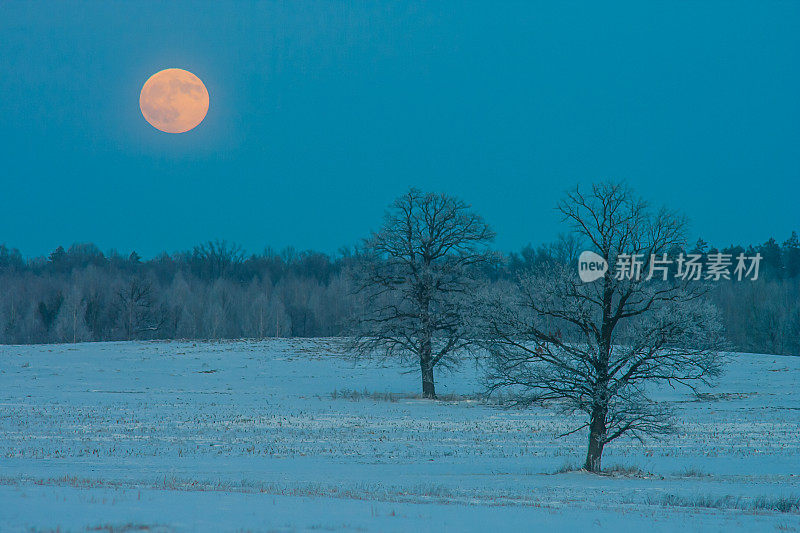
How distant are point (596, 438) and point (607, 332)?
278 centimetres

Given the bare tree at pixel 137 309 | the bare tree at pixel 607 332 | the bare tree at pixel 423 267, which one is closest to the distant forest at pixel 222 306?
the bare tree at pixel 137 309

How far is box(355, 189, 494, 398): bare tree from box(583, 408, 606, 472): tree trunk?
18.0m

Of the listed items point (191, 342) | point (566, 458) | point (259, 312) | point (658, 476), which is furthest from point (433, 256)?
point (259, 312)

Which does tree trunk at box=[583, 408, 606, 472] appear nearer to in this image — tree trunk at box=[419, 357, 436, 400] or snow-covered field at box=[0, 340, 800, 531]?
snow-covered field at box=[0, 340, 800, 531]

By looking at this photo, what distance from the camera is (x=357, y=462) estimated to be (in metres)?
18.5

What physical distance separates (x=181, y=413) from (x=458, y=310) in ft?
48.0

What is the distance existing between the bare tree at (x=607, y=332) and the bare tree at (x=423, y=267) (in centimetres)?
1809

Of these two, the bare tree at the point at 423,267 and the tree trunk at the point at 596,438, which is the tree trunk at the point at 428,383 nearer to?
A: the bare tree at the point at 423,267

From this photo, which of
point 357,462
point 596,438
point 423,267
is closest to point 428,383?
point 423,267

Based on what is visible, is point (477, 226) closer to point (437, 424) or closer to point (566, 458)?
point (437, 424)

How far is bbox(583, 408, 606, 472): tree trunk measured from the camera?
55.7 feet

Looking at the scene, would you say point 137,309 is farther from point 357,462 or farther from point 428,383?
point 357,462

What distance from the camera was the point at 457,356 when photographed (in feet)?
120

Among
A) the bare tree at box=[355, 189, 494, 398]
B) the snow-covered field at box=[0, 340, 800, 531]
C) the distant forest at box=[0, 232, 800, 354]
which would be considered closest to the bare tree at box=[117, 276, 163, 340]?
the distant forest at box=[0, 232, 800, 354]
